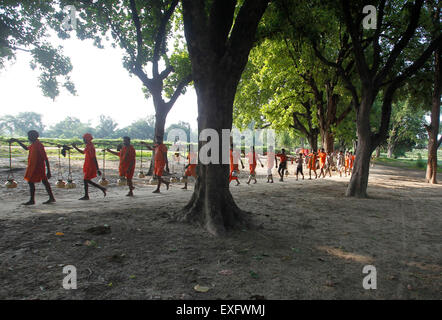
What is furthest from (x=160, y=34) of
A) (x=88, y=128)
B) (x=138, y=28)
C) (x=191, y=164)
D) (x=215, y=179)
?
(x=88, y=128)

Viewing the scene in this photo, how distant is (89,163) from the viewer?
8734 millimetres

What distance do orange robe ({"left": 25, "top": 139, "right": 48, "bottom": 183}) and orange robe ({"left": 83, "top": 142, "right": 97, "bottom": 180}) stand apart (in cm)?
118

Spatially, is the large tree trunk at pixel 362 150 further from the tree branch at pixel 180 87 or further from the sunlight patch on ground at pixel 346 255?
the tree branch at pixel 180 87

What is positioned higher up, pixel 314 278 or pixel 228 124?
pixel 228 124

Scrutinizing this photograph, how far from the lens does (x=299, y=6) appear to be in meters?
9.20

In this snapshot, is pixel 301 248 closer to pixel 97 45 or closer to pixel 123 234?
pixel 123 234

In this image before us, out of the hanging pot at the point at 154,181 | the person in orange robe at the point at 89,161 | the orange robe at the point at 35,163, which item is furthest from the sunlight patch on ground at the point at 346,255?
the orange robe at the point at 35,163

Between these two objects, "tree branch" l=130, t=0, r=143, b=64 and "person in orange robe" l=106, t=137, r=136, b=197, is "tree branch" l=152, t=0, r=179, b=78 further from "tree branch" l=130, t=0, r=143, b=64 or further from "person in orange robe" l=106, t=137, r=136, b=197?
"person in orange robe" l=106, t=137, r=136, b=197

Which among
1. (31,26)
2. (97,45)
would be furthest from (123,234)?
(31,26)

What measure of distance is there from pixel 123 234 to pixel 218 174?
2.12 m

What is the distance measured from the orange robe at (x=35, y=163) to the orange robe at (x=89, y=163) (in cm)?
118

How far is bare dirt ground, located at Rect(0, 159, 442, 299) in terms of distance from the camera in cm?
340
